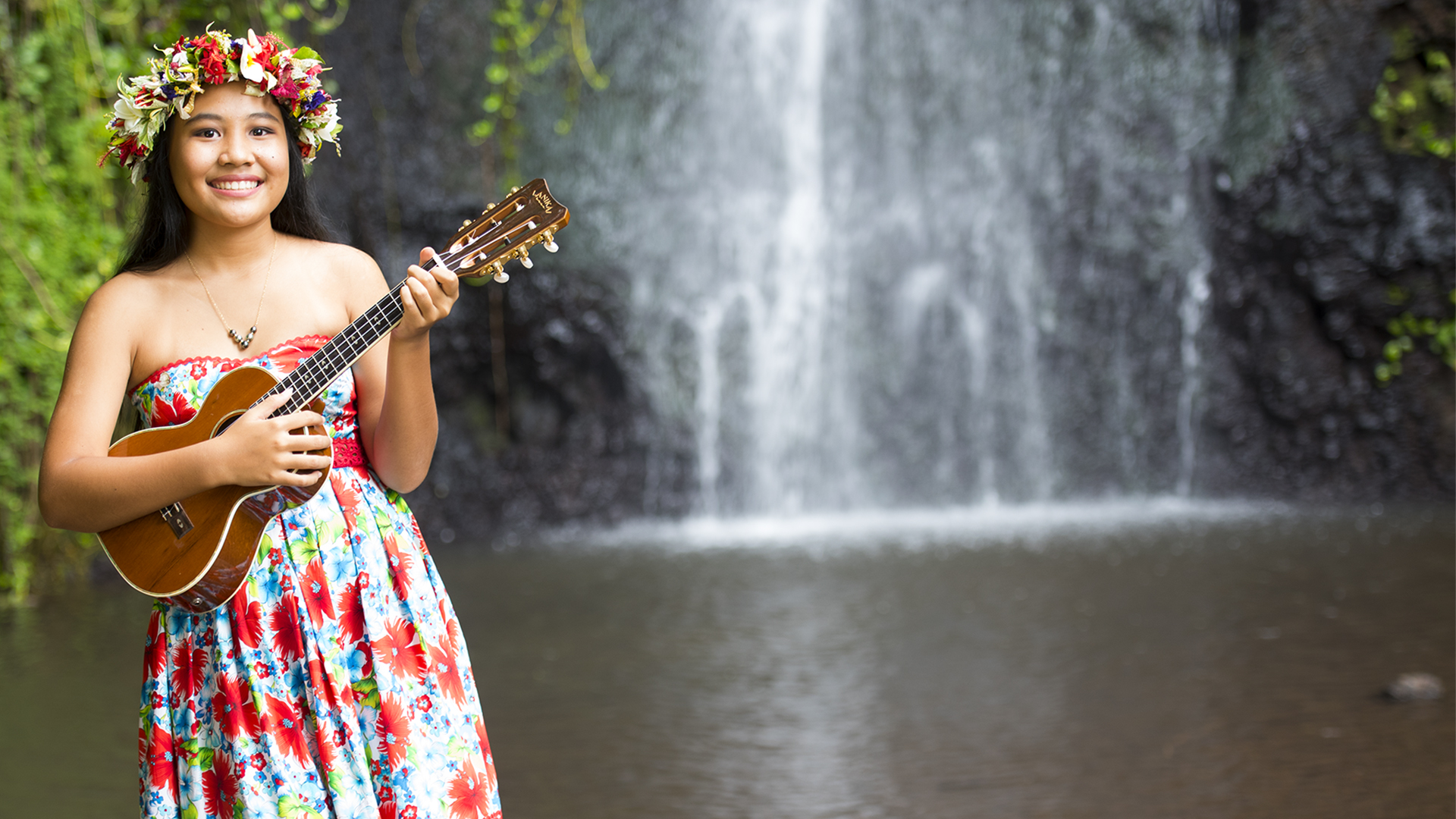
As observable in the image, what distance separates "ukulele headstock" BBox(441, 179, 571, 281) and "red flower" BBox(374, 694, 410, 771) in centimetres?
60

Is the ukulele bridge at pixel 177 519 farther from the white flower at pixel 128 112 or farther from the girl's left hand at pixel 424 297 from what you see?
the white flower at pixel 128 112

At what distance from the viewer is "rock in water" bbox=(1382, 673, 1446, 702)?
3816mm

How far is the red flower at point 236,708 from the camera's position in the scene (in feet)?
5.46

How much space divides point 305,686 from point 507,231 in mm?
685

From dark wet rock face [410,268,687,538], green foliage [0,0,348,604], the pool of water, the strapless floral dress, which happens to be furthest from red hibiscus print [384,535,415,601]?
dark wet rock face [410,268,687,538]

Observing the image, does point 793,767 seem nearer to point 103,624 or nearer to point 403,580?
point 403,580

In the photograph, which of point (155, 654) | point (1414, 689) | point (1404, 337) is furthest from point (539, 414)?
point (155, 654)

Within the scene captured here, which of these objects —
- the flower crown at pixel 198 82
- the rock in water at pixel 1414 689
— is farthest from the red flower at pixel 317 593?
the rock in water at pixel 1414 689

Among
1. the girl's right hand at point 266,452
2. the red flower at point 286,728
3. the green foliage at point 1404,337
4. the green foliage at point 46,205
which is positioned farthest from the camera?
the green foliage at point 1404,337

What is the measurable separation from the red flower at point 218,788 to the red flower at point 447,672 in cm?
30

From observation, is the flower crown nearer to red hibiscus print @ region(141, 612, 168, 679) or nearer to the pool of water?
red hibiscus print @ region(141, 612, 168, 679)

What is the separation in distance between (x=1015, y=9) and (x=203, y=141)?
996cm

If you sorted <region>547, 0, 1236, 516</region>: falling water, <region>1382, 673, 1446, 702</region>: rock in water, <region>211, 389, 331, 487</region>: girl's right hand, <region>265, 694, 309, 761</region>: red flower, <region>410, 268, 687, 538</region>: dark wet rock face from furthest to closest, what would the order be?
1. <region>547, 0, 1236, 516</region>: falling water
2. <region>410, 268, 687, 538</region>: dark wet rock face
3. <region>1382, 673, 1446, 702</region>: rock in water
4. <region>265, 694, 309, 761</region>: red flower
5. <region>211, 389, 331, 487</region>: girl's right hand

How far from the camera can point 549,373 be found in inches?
381
